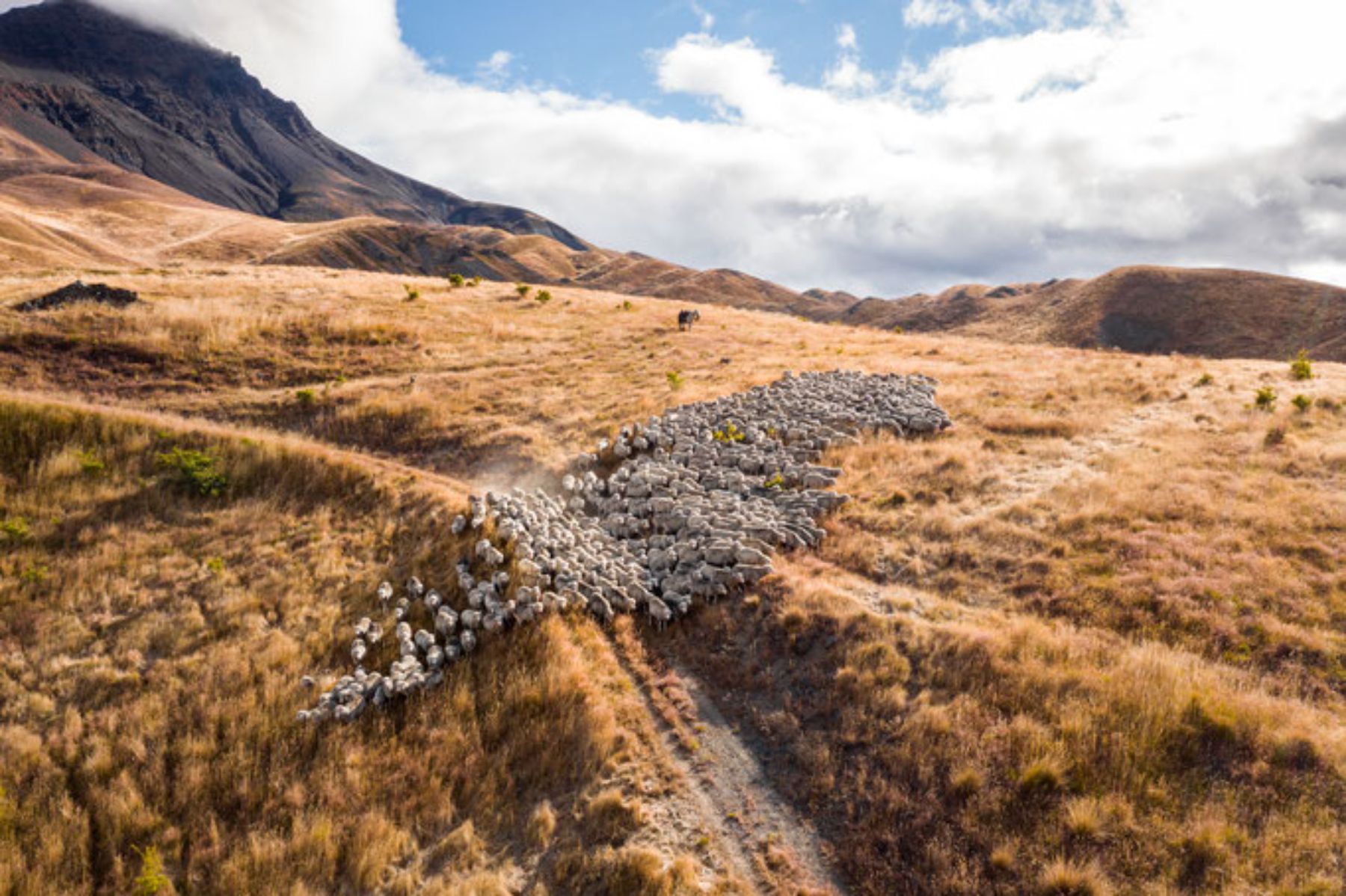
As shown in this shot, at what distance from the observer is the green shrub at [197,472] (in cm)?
1984

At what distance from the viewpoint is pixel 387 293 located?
45.9 meters

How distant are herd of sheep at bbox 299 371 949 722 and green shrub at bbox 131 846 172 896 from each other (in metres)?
2.83

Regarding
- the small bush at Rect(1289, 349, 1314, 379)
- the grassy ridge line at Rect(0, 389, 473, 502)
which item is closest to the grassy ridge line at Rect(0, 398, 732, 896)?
Answer: the grassy ridge line at Rect(0, 389, 473, 502)

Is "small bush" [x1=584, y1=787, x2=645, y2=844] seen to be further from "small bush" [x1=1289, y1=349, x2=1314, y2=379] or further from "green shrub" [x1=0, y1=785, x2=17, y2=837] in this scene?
"small bush" [x1=1289, y1=349, x2=1314, y2=379]

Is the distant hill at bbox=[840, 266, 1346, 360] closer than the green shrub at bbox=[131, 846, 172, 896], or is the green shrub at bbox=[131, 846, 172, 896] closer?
the green shrub at bbox=[131, 846, 172, 896]

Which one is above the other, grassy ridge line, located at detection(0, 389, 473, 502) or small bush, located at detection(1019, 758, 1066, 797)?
grassy ridge line, located at detection(0, 389, 473, 502)

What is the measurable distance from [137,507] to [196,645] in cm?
758

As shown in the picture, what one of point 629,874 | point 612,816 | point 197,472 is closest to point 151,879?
point 612,816

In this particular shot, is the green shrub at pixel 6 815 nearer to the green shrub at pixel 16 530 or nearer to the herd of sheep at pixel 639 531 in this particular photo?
the herd of sheep at pixel 639 531

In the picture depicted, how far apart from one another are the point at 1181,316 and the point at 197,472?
427 ft

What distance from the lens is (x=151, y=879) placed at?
954 cm

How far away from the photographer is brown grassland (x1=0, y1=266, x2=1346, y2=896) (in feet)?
30.4

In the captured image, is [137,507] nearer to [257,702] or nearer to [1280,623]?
[257,702]

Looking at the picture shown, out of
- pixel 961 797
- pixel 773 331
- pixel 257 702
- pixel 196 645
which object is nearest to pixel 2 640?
pixel 196 645
